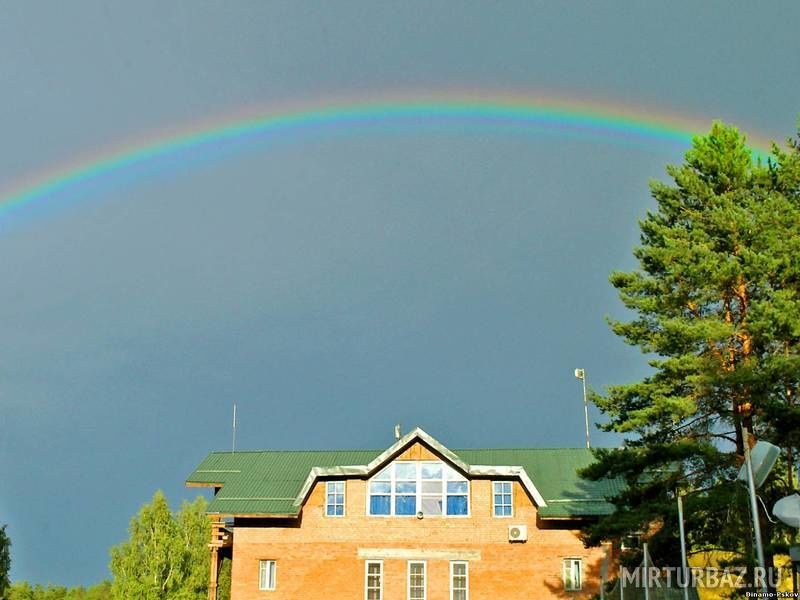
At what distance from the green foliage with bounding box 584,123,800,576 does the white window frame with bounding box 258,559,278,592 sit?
53.0 ft

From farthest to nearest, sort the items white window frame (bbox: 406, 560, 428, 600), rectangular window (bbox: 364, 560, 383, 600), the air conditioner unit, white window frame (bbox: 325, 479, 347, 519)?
white window frame (bbox: 325, 479, 347, 519) → rectangular window (bbox: 364, 560, 383, 600) → white window frame (bbox: 406, 560, 428, 600) → the air conditioner unit

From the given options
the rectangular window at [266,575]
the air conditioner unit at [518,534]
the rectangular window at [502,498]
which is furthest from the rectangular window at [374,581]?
the air conditioner unit at [518,534]

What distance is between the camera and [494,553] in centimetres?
4012

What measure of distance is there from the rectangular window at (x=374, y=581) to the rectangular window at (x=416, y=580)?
1.28 meters

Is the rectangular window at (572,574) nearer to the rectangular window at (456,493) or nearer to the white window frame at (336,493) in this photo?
the rectangular window at (456,493)

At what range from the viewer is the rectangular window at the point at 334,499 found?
41.2 metres

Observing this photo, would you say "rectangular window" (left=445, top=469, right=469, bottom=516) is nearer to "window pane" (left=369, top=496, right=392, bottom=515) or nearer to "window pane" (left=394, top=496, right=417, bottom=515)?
"window pane" (left=394, top=496, right=417, bottom=515)

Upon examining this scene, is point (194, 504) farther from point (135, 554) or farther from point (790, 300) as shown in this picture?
point (790, 300)

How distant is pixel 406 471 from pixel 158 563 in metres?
17.4

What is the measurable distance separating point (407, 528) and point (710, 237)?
1906 cm

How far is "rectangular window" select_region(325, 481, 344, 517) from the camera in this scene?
41156mm

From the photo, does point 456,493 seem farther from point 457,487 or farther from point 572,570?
point 572,570

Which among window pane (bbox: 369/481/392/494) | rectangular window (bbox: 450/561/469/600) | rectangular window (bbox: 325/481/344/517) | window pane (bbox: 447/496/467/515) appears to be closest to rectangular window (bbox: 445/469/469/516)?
window pane (bbox: 447/496/467/515)

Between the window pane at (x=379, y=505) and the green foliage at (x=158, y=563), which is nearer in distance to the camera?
the window pane at (x=379, y=505)
